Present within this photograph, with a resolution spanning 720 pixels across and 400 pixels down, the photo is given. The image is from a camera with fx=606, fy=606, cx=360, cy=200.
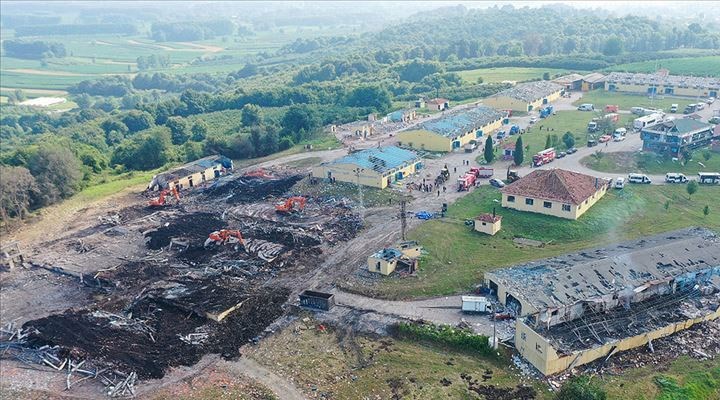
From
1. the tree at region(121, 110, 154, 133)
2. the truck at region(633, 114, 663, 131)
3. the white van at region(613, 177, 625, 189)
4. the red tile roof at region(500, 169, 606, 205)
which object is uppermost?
the red tile roof at region(500, 169, 606, 205)

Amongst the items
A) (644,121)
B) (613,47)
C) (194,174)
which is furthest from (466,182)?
(613,47)

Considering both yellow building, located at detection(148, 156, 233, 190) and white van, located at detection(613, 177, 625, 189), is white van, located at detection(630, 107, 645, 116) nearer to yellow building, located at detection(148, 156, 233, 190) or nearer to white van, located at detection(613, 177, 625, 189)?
white van, located at detection(613, 177, 625, 189)

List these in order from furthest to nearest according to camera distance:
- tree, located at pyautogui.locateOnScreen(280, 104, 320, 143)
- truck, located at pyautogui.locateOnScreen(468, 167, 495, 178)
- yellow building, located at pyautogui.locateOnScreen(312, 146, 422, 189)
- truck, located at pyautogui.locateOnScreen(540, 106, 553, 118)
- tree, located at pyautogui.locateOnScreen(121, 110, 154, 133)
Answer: tree, located at pyautogui.locateOnScreen(121, 110, 154, 133) → truck, located at pyautogui.locateOnScreen(540, 106, 553, 118) → tree, located at pyautogui.locateOnScreen(280, 104, 320, 143) → truck, located at pyautogui.locateOnScreen(468, 167, 495, 178) → yellow building, located at pyautogui.locateOnScreen(312, 146, 422, 189)

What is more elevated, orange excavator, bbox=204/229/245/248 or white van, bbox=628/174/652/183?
orange excavator, bbox=204/229/245/248

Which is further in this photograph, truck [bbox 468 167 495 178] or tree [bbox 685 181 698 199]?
truck [bbox 468 167 495 178]

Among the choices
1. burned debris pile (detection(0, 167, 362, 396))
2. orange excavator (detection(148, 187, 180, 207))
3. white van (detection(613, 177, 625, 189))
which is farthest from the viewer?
orange excavator (detection(148, 187, 180, 207))

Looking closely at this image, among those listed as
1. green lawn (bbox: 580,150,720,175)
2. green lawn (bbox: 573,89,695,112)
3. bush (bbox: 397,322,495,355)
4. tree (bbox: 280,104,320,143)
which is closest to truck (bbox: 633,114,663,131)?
green lawn (bbox: 573,89,695,112)

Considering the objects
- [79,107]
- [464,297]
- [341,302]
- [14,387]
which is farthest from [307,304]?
[79,107]
